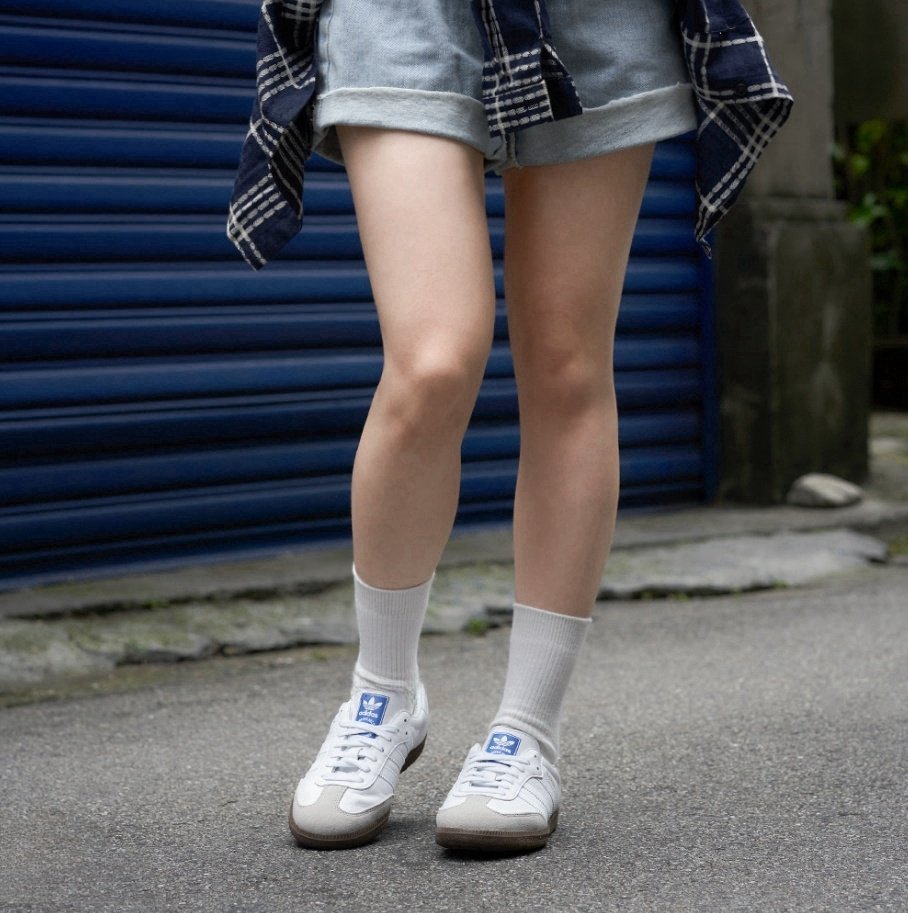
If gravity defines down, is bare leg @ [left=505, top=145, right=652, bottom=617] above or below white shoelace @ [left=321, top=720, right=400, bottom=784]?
above

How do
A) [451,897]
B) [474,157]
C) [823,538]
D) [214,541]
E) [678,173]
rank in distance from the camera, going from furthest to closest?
[678,173]
[823,538]
[214,541]
[474,157]
[451,897]

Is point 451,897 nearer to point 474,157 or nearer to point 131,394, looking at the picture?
point 474,157

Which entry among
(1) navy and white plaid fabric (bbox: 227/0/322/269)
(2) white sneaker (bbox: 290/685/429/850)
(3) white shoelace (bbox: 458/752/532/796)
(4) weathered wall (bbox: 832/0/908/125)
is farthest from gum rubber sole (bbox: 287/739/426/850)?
(4) weathered wall (bbox: 832/0/908/125)

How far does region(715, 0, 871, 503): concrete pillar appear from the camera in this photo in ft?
16.3

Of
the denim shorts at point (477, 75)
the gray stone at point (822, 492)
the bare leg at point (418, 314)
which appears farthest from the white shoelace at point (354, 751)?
the gray stone at point (822, 492)

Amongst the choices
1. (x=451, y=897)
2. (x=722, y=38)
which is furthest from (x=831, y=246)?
(x=451, y=897)

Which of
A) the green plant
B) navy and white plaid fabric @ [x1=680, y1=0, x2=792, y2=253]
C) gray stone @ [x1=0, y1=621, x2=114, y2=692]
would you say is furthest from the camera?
the green plant

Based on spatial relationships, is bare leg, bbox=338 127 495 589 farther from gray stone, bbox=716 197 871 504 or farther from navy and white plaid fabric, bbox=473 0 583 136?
gray stone, bbox=716 197 871 504

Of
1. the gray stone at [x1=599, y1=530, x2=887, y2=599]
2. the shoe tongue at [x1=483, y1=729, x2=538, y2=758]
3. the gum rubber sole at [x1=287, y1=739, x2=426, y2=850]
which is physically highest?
the shoe tongue at [x1=483, y1=729, x2=538, y2=758]

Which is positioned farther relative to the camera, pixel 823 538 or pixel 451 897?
pixel 823 538

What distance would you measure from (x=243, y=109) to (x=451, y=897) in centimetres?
285

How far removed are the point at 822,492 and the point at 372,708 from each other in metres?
3.30

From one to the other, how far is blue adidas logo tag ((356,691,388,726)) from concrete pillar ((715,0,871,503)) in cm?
331

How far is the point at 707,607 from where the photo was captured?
3777mm
